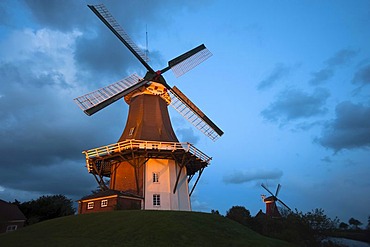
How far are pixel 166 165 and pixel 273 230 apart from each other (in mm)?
11474

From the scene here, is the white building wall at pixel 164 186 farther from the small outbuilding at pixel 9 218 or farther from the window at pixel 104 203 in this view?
the small outbuilding at pixel 9 218

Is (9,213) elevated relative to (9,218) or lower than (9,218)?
elevated

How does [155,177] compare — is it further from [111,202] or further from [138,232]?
[138,232]

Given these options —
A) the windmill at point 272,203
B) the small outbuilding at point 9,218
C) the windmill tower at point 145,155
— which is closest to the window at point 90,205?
the windmill tower at point 145,155

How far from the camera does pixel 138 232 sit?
48.8ft

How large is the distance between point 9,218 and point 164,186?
20.2 meters

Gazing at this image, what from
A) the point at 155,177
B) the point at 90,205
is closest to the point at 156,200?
the point at 155,177

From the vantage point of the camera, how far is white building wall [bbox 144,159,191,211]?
25.2 metres

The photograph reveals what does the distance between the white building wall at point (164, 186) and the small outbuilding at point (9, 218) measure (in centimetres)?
1873

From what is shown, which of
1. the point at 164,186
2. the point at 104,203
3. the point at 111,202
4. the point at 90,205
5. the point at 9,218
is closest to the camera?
the point at 111,202

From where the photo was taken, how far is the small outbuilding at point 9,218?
33.9 meters

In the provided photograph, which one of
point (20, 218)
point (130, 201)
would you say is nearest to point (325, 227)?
point (130, 201)

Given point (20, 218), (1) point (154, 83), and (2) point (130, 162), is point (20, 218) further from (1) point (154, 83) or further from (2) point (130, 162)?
(1) point (154, 83)

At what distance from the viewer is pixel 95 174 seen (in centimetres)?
2781
